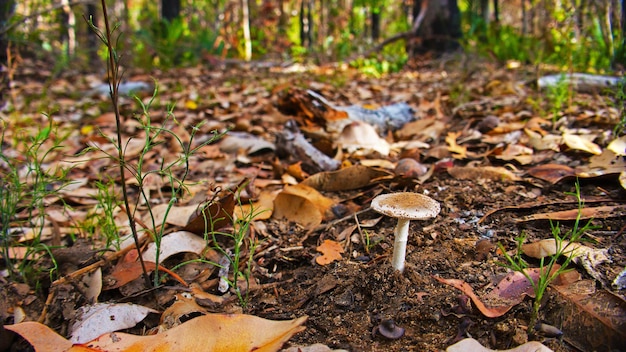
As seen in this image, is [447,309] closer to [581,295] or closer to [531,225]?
[581,295]

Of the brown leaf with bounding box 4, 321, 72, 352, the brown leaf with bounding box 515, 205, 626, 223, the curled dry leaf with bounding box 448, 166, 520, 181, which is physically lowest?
the brown leaf with bounding box 4, 321, 72, 352

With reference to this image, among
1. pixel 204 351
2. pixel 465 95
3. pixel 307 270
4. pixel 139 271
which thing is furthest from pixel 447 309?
pixel 465 95

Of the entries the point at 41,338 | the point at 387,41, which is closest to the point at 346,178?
the point at 41,338

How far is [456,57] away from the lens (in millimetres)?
5621

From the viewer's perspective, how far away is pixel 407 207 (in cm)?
131

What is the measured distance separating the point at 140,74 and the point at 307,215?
6.04 m

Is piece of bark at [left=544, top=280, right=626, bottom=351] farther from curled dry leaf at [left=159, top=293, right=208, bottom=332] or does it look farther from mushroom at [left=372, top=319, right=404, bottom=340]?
curled dry leaf at [left=159, top=293, right=208, bottom=332]

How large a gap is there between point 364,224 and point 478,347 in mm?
744

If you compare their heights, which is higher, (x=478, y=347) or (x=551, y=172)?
(x=551, y=172)

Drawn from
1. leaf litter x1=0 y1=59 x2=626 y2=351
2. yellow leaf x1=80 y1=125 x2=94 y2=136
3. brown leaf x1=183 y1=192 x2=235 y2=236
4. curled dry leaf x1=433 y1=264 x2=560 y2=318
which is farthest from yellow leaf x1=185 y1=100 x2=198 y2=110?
curled dry leaf x1=433 y1=264 x2=560 y2=318

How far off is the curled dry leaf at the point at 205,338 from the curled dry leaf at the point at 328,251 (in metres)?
0.45

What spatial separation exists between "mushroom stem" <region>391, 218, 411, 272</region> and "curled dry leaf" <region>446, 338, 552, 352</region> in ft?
1.11

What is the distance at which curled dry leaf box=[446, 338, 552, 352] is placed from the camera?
1068 mm

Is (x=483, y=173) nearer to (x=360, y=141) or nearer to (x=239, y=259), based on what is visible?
(x=360, y=141)
